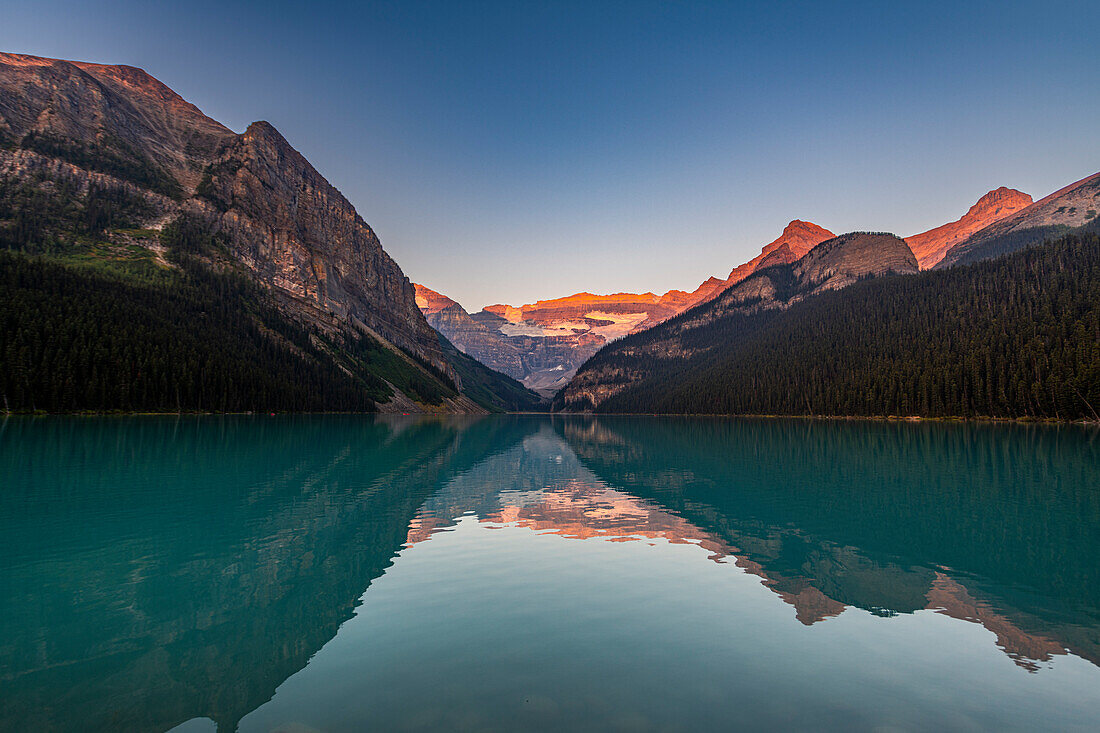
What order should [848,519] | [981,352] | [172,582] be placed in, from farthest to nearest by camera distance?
[981,352] < [848,519] < [172,582]

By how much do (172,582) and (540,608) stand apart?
11.7 meters

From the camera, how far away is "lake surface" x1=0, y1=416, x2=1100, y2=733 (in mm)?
9789

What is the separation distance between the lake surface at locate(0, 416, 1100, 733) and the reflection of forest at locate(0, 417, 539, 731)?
0.31 ft

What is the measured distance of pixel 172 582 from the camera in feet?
54.8

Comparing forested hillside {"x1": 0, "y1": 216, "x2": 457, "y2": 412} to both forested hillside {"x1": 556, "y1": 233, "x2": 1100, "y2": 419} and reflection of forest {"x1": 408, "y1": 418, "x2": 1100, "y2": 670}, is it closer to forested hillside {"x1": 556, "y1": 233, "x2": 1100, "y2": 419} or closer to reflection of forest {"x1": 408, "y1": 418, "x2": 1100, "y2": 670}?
reflection of forest {"x1": 408, "y1": 418, "x2": 1100, "y2": 670}

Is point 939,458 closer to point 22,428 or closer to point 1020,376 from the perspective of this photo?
point 1020,376

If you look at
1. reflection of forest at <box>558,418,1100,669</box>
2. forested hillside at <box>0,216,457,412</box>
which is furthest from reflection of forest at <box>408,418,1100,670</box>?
forested hillside at <box>0,216,457,412</box>

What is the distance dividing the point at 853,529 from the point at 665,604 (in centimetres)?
1507

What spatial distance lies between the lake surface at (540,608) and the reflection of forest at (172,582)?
0.10 m

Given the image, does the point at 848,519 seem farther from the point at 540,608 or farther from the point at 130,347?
the point at 130,347

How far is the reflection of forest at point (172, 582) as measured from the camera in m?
10.1

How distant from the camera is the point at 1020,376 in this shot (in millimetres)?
120875

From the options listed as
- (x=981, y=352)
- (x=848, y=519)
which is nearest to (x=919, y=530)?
(x=848, y=519)

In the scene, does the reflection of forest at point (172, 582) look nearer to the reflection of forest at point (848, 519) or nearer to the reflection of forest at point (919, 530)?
the reflection of forest at point (848, 519)
